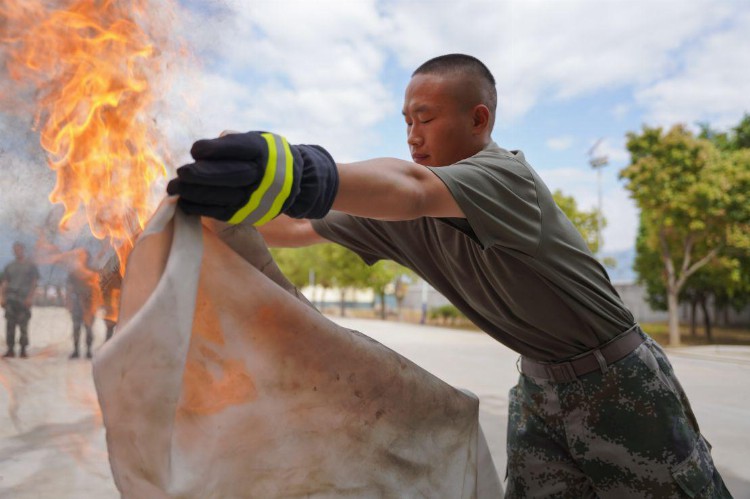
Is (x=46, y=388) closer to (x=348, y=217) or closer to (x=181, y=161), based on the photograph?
(x=181, y=161)

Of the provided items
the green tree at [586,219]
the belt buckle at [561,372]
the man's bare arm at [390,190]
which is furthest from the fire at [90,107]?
the green tree at [586,219]

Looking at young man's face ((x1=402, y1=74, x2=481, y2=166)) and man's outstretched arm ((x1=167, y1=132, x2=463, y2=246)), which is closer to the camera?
man's outstretched arm ((x1=167, y1=132, x2=463, y2=246))

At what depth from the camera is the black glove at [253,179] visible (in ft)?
3.35

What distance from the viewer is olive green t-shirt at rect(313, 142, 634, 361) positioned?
1.47 m

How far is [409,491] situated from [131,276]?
2.91 feet

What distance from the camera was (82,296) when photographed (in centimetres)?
216

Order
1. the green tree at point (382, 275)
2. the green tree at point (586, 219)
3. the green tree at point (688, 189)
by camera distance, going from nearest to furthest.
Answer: the green tree at point (688, 189) → the green tree at point (586, 219) → the green tree at point (382, 275)

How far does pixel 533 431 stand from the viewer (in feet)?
6.84

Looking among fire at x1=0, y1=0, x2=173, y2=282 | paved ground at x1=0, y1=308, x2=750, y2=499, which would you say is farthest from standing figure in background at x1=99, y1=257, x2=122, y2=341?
paved ground at x1=0, y1=308, x2=750, y2=499

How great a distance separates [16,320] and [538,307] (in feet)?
6.94

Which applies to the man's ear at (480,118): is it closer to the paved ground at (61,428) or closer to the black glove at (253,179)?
the black glove at (253,179)

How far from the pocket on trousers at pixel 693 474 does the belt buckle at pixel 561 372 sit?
1.31 feet

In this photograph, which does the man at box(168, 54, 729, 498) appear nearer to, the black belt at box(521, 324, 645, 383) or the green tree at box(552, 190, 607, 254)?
the black belt at box(521, 324, 645, 383)

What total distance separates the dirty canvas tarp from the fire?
70 cm
